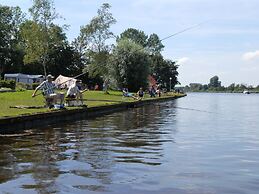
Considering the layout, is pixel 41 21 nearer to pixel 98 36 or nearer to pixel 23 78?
pixel 98 36

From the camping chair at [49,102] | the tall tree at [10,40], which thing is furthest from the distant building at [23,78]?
the camping chair at [49,102]

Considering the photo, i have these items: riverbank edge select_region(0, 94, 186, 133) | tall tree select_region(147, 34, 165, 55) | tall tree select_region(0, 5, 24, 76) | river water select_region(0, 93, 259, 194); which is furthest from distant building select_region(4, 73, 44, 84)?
river water select_region(0, 93, 259, 194)

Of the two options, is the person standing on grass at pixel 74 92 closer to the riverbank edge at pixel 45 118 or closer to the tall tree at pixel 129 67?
the riverbank edge at pixel 45 118

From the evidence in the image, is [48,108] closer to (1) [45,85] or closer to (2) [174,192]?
(1) [45,85]

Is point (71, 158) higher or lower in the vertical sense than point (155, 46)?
lower

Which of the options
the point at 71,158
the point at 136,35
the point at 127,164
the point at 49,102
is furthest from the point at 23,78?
the point at 127,164

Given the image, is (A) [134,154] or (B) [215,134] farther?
(B) [215,134]

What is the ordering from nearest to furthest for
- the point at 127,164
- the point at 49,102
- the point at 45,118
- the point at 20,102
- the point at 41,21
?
the point at 127,164, the point at 45,118, the point at 49,102, the point at 20,102, the point at 41,21

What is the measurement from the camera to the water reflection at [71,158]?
7998mm

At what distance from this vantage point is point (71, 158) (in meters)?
10.8

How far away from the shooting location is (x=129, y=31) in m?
130

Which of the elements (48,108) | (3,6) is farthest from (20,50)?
(48,108)

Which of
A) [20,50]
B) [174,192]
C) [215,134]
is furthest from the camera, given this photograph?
[20,50]

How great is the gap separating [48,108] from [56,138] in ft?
25.9
